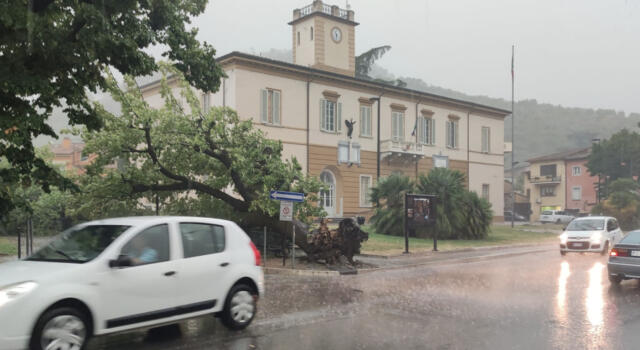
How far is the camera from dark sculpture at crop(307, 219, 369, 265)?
1672 centimetres

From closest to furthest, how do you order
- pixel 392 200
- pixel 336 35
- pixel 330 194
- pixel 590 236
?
pixel 590 236
pixel 392 200
pixel 330 194
pixel 336 35

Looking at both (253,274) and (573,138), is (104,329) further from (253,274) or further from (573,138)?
(573,138)

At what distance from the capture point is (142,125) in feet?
52.2

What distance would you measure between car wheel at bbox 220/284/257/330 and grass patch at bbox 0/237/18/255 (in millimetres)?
14845

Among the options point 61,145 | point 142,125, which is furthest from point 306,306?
point 61,145

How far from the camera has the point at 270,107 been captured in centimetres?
3706

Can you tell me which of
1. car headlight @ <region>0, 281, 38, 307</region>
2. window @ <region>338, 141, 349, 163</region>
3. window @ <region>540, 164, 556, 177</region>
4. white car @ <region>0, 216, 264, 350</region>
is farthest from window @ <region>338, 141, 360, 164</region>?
window @ <region>540, 164, 556, 177</region>

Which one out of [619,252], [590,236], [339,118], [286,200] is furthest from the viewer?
[339,118]

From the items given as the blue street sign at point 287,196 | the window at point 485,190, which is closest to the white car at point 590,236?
the blue street sign at point 287,196

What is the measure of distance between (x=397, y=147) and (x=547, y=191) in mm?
49375

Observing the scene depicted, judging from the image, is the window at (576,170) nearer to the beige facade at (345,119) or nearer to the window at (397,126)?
the beige facade at (345,119)

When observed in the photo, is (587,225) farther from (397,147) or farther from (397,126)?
(397,126)

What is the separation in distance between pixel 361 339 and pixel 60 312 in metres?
3.68

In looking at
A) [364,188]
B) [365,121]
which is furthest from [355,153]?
[364,188]
